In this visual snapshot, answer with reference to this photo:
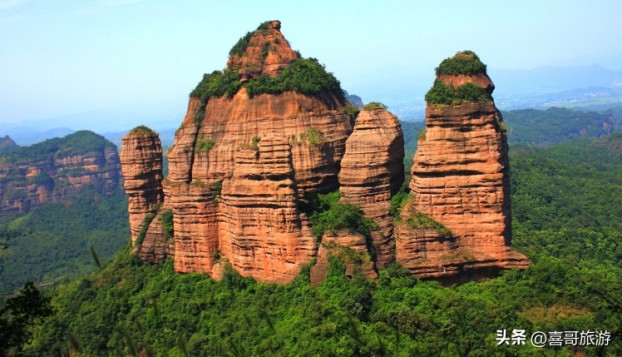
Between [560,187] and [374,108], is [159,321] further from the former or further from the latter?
[560,187]

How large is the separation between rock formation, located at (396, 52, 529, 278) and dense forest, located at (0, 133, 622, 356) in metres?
1.08

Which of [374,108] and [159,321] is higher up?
[374,108]

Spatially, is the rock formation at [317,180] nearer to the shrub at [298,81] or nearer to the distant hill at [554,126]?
the shrub at [298,81]

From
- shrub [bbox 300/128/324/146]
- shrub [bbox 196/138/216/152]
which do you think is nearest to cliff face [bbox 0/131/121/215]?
shrub [bbox 196/138/216/152]

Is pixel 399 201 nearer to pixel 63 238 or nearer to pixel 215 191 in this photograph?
pixel 215 191

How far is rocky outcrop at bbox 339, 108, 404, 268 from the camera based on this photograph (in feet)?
98.9

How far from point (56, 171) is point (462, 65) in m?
93.5

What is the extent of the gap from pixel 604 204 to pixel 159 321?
151 feet

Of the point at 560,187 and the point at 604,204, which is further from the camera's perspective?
the point at 560,187

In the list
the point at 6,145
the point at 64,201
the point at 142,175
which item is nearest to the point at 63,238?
the point at 64,201

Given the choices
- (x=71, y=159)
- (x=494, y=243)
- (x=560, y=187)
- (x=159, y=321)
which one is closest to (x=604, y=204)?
(x=560, y=187)

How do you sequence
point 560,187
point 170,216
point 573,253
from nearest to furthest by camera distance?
point 170,216, point 573,253, point 560,187

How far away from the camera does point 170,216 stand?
118ft

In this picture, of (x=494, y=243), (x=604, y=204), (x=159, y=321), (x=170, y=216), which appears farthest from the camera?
(x=604, y=204)
